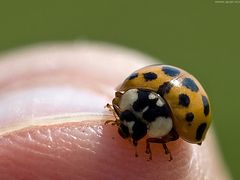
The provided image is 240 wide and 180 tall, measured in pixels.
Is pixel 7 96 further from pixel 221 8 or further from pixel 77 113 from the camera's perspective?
pixel 221 8

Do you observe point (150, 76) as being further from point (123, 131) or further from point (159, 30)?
point (159, 30)

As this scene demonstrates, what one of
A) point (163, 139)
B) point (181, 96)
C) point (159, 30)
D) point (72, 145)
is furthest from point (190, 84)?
point (159, 30)

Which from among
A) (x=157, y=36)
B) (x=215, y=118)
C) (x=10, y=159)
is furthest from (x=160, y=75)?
(x=157, y=36)

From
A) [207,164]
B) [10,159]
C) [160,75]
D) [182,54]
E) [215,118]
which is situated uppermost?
[160,75]

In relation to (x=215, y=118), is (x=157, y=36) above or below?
above

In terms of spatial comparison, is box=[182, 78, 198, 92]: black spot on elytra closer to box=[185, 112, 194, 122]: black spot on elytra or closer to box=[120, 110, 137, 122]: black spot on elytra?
box=[185, 112, 194, 122]: black spot on elytra
